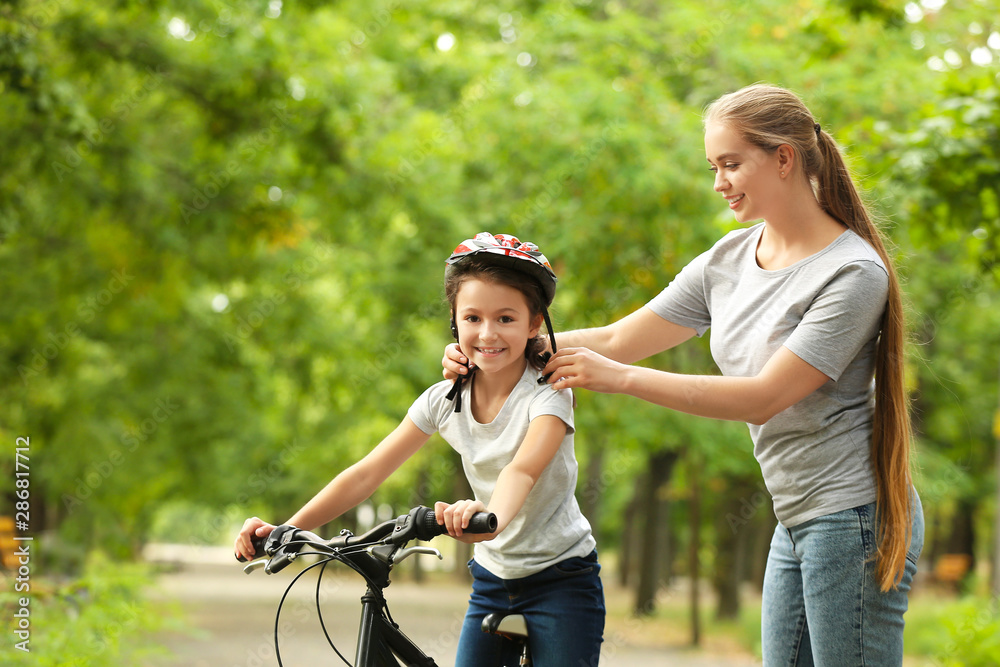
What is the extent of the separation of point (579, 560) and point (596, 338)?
0.66m

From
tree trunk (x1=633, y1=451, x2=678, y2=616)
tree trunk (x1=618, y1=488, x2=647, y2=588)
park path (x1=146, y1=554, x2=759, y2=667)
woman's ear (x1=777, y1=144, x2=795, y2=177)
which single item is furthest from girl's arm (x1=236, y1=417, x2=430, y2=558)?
tree trunk (x1=618, y1=488, x2=647, y2=588)

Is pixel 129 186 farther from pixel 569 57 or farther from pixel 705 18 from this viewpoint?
pixel 705 18

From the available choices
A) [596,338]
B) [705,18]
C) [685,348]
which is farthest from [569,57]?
[596,338]

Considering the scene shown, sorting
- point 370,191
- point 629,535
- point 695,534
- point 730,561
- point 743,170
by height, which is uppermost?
point 370,191

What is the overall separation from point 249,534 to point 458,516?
2.17 feet

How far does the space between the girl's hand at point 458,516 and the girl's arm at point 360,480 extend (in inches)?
21.5

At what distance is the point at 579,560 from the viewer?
2.65 m

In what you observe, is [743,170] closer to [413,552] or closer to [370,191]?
[413,552]

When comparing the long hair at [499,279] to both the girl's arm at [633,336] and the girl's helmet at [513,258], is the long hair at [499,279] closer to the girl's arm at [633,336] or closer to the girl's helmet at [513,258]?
the girl's helmet at [513,258]

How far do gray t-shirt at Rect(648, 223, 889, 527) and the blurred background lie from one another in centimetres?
361

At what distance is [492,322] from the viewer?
253 cm

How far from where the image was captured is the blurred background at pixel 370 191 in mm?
7422

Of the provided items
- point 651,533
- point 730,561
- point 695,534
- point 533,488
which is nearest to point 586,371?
point 533,488

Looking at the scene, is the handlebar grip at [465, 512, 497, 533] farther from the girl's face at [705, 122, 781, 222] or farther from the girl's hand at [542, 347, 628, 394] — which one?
the girl's face at [705, 122, 781, 222]
